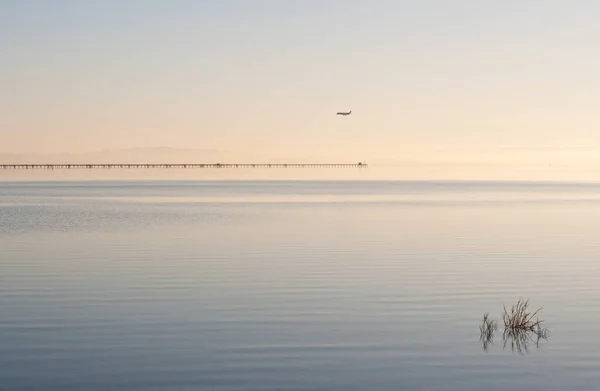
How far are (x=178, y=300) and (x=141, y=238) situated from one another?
21.3 metres

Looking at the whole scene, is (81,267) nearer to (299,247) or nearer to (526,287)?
(299,247)

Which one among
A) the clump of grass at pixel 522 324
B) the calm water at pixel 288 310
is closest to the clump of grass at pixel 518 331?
the clump of grass at pixel 522 324

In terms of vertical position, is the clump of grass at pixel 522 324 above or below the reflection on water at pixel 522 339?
above

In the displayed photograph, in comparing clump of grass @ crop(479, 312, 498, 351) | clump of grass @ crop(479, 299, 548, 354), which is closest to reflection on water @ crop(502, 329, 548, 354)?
clump of grass @ crop(479, 299, 548, 354)

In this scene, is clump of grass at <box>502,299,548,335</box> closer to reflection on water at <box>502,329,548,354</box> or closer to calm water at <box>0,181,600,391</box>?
reflection on water at <box>502,329,548,354</box>

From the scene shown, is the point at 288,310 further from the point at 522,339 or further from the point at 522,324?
the point at 522,339

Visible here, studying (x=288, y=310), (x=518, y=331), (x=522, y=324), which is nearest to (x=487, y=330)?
(x=518, y=331)

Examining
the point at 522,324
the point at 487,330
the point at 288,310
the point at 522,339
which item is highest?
the point at 288,310

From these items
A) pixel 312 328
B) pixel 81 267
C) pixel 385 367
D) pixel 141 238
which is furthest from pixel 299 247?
pixel 385 367

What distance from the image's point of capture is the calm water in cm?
1521

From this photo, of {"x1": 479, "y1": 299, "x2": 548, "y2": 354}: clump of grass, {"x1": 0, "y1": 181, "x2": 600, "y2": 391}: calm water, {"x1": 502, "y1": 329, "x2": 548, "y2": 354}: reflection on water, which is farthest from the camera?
{"x1": 479, "y1": 299, "x2": 548, "y2": 354}: clump of grass

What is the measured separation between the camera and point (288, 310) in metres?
21.7

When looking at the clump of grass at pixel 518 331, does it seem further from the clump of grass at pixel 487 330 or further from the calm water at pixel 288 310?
the calm water at pixel 288 310

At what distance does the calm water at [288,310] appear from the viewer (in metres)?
15.2
